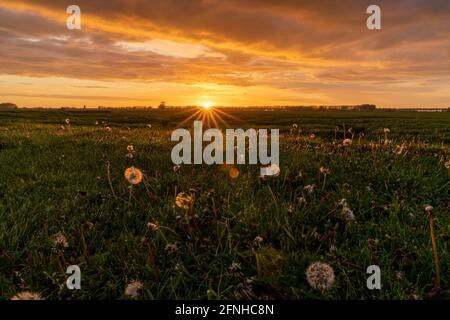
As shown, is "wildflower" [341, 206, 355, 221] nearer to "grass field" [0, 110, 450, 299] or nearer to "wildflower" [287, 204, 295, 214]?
"grass field" [0, 110, 450, 299]

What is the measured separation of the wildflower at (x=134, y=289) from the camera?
102 inches

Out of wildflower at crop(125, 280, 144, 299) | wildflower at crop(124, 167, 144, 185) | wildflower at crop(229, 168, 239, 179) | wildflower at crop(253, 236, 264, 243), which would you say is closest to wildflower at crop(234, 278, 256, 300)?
wildflower at crop(253, 236, 264, 243)

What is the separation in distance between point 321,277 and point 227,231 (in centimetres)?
116

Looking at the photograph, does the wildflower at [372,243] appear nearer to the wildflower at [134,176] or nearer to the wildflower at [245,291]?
the wildflower at [245,291]

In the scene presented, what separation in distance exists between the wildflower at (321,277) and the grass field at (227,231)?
7 cm

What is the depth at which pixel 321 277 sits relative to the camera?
8.85 feet

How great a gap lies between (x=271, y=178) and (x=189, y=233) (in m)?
1.88

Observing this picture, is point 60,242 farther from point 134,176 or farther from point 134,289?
point 134,176

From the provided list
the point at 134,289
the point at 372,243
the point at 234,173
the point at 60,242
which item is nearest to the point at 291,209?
the point at 372,243

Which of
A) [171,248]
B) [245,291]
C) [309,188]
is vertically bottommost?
[245,291]

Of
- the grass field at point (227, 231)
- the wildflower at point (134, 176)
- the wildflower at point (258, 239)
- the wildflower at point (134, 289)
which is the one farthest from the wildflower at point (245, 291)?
the wildflower at point (134, 176)

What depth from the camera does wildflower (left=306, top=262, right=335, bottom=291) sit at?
8.74 feet

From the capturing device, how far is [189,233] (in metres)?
3.50
